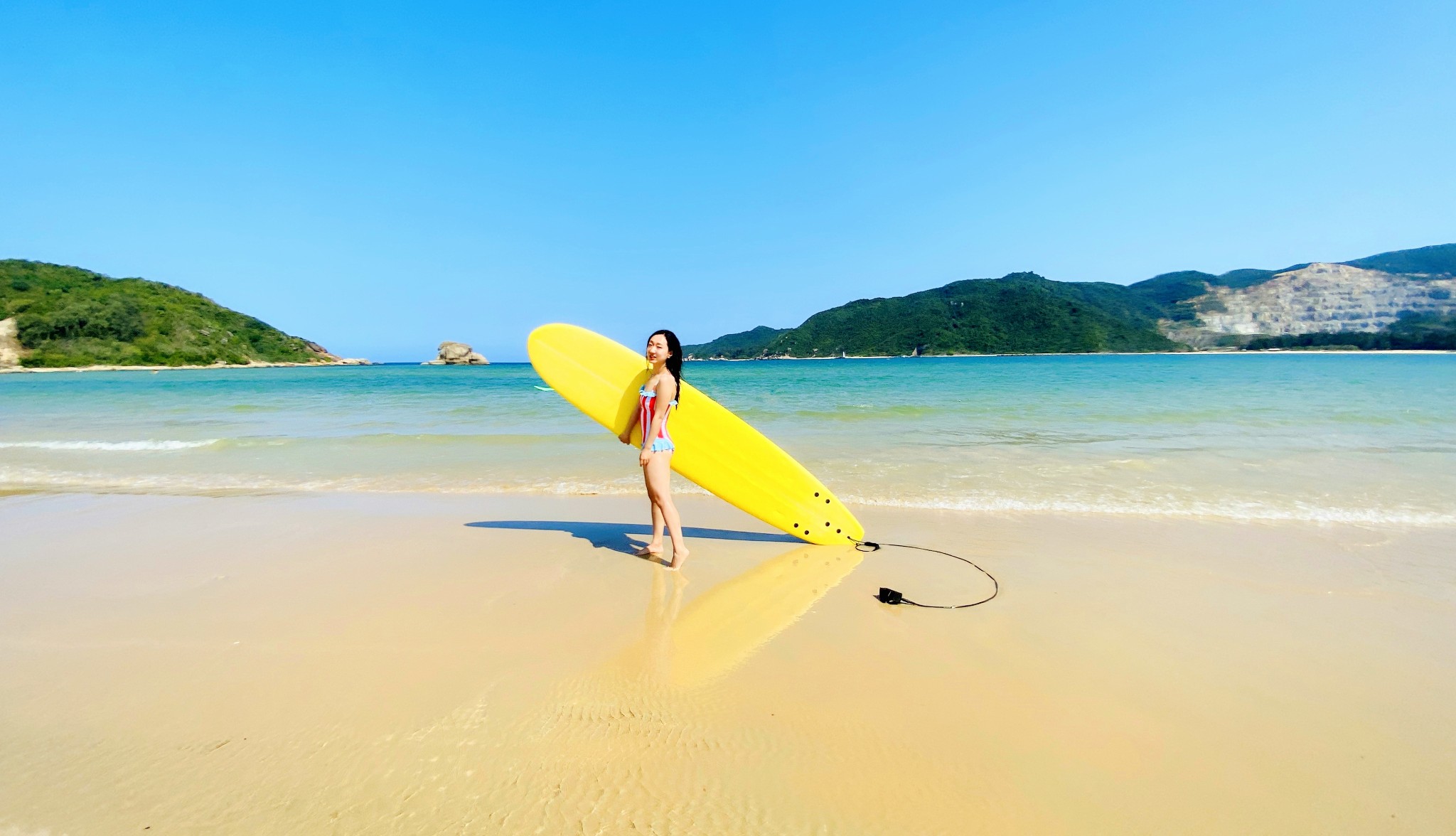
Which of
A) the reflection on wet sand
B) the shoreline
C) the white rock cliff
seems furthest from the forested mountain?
the reflection on wet sand

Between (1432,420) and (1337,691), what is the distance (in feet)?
43.8

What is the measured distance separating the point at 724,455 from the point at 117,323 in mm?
72150

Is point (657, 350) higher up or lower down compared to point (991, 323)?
lower down

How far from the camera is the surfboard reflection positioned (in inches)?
101

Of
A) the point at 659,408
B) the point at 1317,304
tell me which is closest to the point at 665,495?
the point at 659,408

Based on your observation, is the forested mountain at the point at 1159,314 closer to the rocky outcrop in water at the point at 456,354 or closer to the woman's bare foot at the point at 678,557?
the rocky outcrop in water at the point at 456,354

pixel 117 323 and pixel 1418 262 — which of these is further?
pixel 1418 262

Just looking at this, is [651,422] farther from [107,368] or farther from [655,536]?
[107,368]

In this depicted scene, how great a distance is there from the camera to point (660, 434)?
155 inches

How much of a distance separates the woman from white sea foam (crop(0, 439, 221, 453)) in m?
8.79

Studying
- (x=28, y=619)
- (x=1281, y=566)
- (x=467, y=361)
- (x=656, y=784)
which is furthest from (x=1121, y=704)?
(x=467, y=361)

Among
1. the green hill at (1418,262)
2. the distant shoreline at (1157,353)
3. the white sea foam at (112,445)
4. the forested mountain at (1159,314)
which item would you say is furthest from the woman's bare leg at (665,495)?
the green hill at (1418,262)

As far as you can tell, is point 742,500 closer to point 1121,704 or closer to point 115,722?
point 1121,704

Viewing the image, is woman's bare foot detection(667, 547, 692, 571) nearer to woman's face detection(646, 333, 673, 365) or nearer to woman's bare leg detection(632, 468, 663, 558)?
woman's bare leg detection(632, 468, 663, 558)
